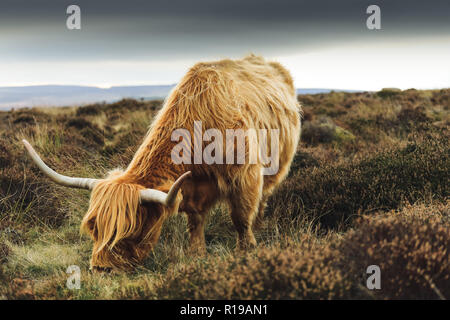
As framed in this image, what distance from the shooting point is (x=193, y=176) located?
11.6 feet

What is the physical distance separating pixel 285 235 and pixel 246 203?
47 cm

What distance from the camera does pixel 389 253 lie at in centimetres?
254

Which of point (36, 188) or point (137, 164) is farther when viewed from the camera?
point (36, 188)

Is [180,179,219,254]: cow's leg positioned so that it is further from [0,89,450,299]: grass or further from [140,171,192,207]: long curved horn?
[140,171,192,207]: long curved horn

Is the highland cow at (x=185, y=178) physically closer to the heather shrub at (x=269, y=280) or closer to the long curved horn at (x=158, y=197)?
the long curved horn at (x=158, y=197)

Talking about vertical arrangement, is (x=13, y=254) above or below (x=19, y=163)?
below

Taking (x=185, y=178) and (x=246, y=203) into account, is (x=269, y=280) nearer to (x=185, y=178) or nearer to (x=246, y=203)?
(x=185, y=178)

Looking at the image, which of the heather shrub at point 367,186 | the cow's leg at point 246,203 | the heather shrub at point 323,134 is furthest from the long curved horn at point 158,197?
the heather shrub at point 323,134

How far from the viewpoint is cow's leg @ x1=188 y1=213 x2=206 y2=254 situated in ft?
12.8

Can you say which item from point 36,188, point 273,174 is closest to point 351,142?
point 273,174

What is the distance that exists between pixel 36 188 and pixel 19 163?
118 cm
